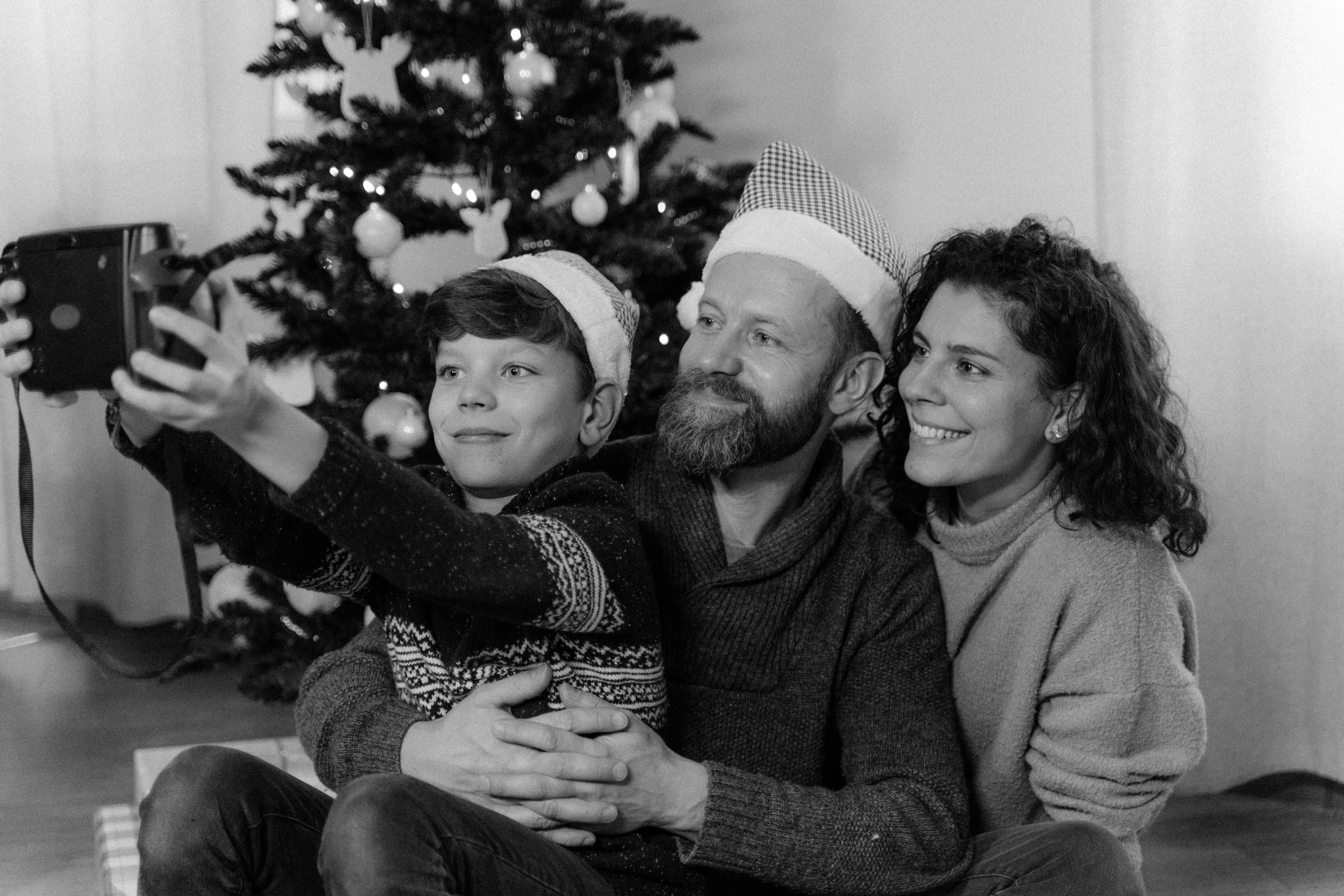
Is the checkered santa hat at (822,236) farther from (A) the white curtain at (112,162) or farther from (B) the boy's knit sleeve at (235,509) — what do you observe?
(A) the white curtain at (112,162)

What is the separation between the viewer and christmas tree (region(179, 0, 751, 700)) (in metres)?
2.54

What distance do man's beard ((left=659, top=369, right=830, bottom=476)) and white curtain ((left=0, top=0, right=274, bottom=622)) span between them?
254 centimetres

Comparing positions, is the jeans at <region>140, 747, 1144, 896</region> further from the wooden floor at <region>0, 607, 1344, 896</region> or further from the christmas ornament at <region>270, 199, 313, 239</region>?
the christmas ornament at <region>270, 199, 313, 239</region>

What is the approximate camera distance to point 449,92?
2.54 m

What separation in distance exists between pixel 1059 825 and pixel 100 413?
2941mm

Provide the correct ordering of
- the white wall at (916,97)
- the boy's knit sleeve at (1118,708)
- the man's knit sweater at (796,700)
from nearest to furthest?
the man's knit sweater at (796,700) < the boy's knit sleeve at (1118,708) < the white wall at (916,97)

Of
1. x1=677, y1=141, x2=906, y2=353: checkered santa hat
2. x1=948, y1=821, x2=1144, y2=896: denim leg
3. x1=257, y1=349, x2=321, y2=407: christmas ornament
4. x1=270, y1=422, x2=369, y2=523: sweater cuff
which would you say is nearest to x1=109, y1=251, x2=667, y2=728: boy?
x1=270, y1=422, x2=369, y2=523: sweater cuff

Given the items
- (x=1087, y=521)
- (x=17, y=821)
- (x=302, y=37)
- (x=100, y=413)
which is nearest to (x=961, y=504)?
(x=1087, y=521)

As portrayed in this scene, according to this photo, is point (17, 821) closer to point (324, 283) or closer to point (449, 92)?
point (324, 283)

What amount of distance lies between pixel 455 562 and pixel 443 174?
168cm

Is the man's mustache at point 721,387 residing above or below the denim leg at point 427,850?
above

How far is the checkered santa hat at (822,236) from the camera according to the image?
5.62ft

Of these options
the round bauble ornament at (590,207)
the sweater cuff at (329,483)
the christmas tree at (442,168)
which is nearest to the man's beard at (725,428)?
the sweater cuff at (329,483)

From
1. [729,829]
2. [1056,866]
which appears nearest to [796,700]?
[729,829]
